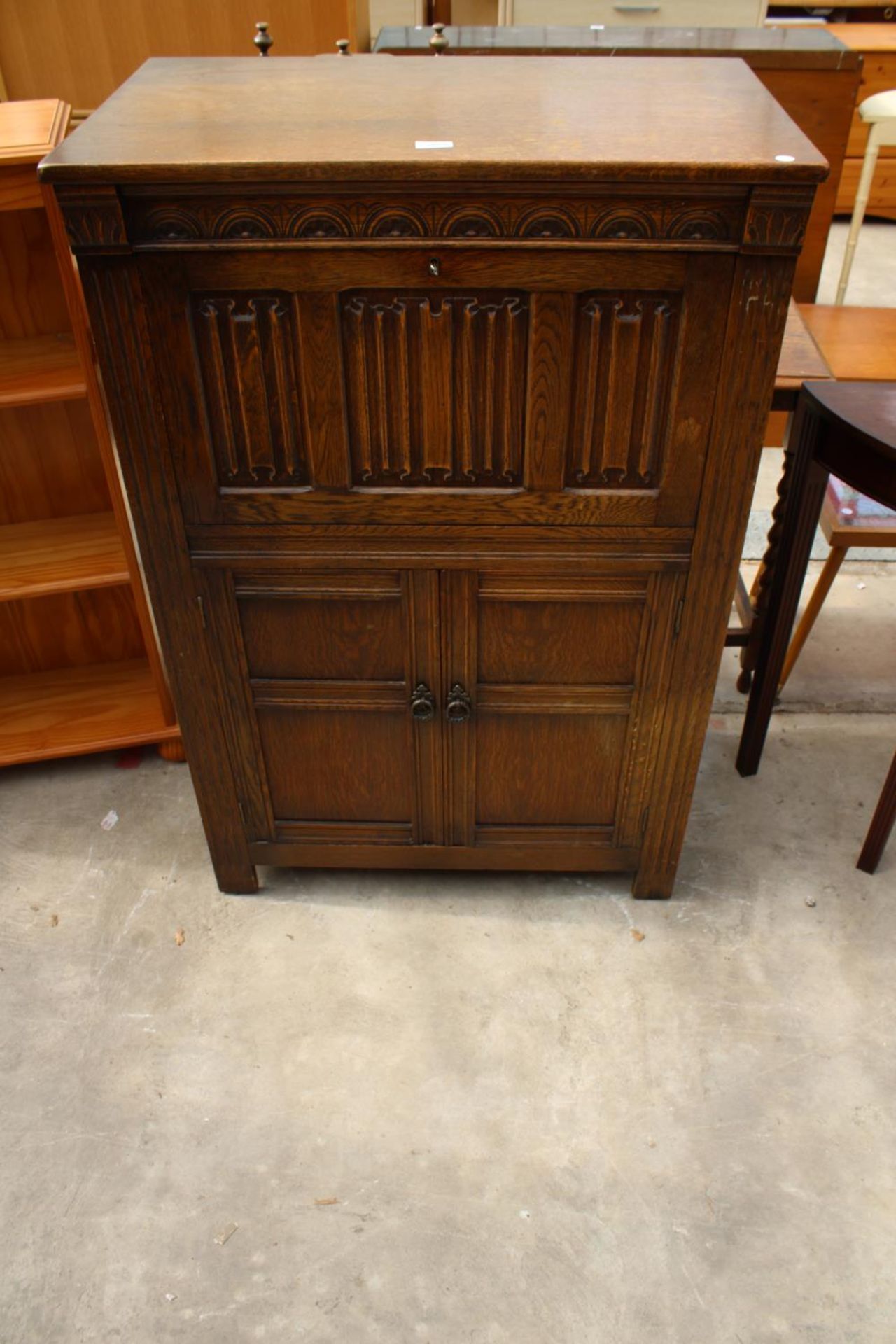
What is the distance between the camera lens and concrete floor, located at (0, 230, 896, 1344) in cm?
157

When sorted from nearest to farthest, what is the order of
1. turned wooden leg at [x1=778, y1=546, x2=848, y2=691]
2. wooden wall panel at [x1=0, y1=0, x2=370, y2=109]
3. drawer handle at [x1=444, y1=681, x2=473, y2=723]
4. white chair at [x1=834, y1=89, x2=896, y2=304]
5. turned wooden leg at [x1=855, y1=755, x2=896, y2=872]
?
drawer handle at [x1=444, y1=681, x2=473, y2=723], turned wooden leg at [x1=855, y1=755, x2=896, y2=872], turned wooden leg at [x1=778, y1=546, x2=848, y2=691], wooden wall panel at [x1=0, y1=0, x2=370, y2=109], white chair at [x1=834, y1=89, x2=896, y2=304]

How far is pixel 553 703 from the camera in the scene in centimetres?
188

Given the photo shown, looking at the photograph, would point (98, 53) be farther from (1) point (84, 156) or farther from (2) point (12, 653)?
(1) point (84, 156)

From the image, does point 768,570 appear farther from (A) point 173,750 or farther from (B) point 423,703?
(A) point 173,750

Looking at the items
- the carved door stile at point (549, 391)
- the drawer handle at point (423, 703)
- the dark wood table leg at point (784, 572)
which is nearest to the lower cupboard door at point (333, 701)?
the drawer handle at point (423, 703)

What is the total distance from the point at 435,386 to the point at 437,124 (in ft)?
1.25

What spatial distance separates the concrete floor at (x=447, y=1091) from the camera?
1.57 meters

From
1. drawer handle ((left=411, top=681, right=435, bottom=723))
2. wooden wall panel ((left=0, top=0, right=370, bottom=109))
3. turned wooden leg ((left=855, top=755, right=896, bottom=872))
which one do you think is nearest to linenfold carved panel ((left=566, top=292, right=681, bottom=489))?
drawer handle ((left=411, top=681, right=435, bottom=723))

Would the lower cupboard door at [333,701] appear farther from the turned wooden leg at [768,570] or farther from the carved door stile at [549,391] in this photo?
the turned wooden leg at [768,570]

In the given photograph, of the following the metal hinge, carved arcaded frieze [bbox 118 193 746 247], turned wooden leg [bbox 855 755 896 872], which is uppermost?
carved arcaded frieze [bbox 118 193 746 247]

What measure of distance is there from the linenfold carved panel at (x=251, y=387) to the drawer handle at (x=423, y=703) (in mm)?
433

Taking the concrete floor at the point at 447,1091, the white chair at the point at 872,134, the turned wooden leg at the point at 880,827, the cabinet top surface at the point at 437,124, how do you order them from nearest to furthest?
the cabinet top surface at the point at 437,124 < the concrete floor at the point at 447,1091 < the turned wooden leg at the point at 880,827 < the white chair at the point at 872,134

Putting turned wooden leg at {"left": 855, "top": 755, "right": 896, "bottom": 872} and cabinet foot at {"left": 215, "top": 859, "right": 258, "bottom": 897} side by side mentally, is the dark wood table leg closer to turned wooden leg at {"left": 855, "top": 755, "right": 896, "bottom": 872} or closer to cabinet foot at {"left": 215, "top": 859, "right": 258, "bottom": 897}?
turned wooden leg at {"left": 855, "top": 755, "right": 896, "bottom": 872}

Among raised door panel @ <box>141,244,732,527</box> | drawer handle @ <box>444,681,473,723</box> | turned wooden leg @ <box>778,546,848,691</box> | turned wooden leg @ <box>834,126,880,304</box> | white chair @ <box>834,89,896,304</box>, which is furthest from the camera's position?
turned wooden leg @ <box>834,126,880,304</box>
